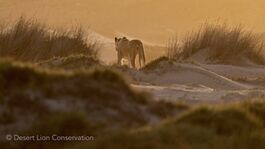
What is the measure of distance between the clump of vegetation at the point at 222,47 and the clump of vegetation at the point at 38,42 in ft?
9.03

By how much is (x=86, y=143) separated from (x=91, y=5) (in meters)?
64.2

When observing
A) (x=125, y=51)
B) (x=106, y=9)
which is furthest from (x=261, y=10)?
(x=125, y=51)

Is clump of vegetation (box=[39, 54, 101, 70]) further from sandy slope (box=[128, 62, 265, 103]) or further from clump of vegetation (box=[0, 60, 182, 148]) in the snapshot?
clump of vegetation (box=[0, 60, 182, 148])

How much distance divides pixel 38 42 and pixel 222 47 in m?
5.31

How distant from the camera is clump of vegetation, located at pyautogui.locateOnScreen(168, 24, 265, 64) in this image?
2148 cm

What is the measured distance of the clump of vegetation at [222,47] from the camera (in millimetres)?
21484

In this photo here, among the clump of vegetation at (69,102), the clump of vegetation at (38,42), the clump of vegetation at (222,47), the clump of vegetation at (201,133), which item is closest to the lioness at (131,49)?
the clump of vegetation at (222,47)

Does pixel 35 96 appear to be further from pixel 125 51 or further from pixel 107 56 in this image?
pixel 107 56

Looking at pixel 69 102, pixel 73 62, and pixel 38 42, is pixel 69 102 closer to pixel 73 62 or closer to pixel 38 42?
pixel 73 62

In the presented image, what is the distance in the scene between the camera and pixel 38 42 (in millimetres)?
19141
